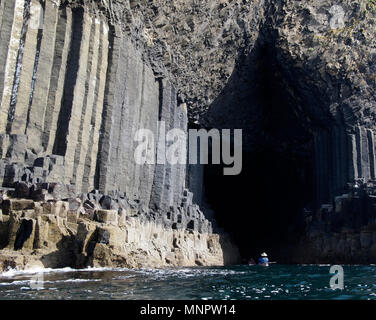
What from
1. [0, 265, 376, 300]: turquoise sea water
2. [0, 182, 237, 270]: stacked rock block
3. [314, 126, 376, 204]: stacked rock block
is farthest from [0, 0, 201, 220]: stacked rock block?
[314, 126, 376, 204]: stacked rock block

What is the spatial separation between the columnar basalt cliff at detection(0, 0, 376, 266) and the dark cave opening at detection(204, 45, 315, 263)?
0.45 ft

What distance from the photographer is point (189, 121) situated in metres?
42.8

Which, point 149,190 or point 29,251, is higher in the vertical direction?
point 149,190

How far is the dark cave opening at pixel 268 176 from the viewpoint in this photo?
44.2 meters

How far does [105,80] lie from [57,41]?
3.83 meters

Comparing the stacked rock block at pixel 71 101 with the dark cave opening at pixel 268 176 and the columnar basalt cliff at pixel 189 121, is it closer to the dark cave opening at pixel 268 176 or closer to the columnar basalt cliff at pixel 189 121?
Answer: the columnar basalt cliff at pixel 189 121

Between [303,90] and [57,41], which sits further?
[303,90]

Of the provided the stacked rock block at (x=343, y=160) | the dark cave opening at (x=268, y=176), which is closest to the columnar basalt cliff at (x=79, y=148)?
the dark cave opening at (x=268, y=176)

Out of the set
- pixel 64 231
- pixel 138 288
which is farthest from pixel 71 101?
pixel 138 288

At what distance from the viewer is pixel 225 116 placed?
43.9 meters
